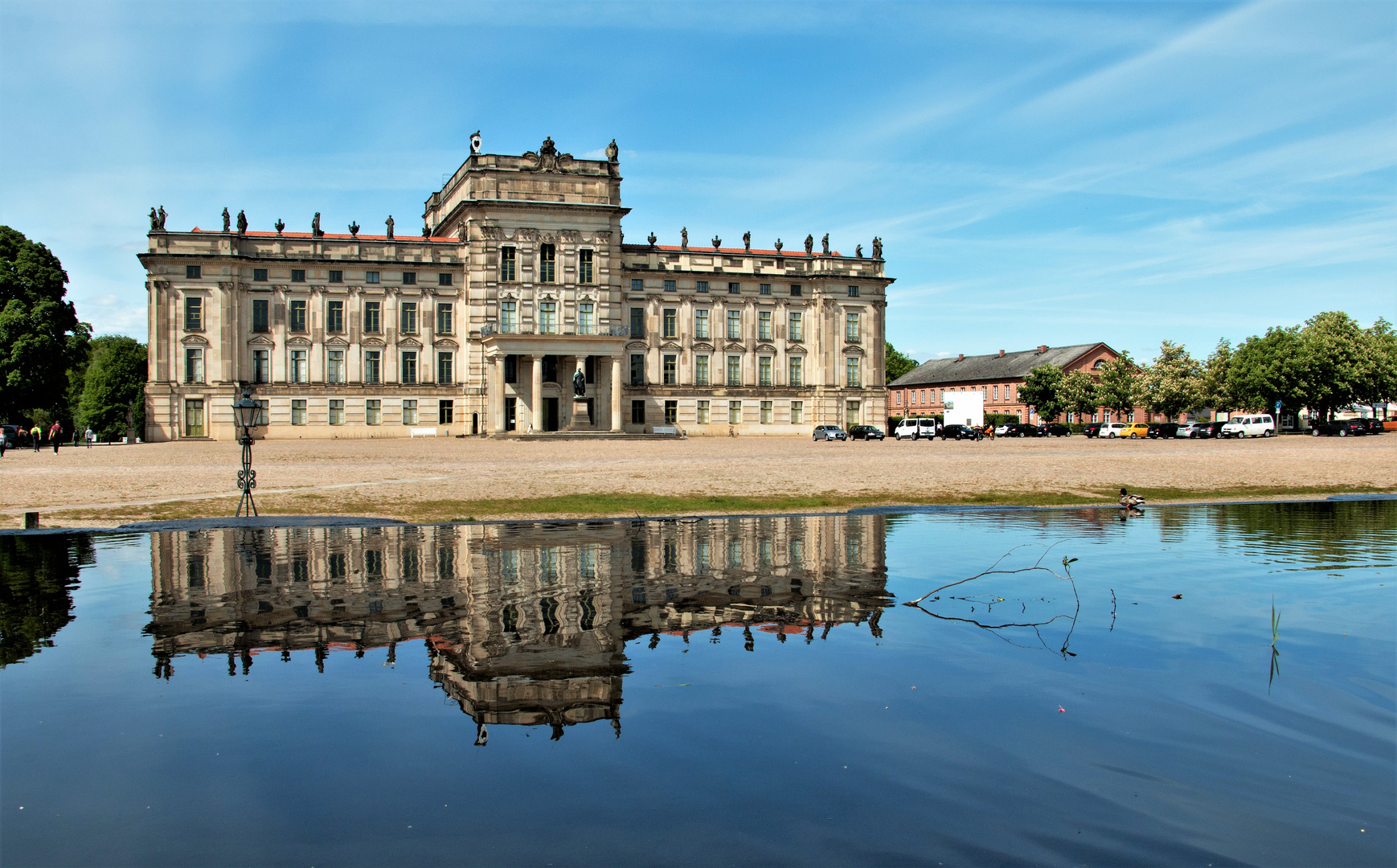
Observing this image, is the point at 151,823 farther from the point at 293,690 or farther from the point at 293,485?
the point at 293,485

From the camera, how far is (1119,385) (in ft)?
392

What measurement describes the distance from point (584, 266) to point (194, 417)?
30985 millimetres

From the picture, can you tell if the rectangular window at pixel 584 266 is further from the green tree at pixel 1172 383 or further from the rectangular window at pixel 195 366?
the green tree at pixel 1172 383

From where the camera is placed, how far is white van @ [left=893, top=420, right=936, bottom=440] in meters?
83.3

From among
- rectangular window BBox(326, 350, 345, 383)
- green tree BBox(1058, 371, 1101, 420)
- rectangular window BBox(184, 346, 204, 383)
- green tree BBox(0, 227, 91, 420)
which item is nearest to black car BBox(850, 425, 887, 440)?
rectangular window BBox(326, 350, 345, 383)

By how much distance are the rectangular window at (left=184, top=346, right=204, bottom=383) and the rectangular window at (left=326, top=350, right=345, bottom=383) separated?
8.66 meters

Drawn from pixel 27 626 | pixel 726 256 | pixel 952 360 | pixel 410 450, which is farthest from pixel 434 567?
pixel 952 360

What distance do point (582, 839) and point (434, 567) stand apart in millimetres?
9620

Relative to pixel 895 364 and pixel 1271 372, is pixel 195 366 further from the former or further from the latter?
pixel 895 364

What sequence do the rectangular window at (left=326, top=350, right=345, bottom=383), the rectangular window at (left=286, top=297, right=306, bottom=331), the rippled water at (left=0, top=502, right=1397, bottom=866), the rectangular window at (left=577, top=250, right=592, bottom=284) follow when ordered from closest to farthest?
the rippled water at (left=0, top=502, right=1397, bottom=866) < the rectangular window at (left=286, top=297, right=306, bottom=331) < the rectangular window at (left=326, top=350, right=345, bottom=383) < the rectangular window at (left=577, top=250, right=592, bottom=284)

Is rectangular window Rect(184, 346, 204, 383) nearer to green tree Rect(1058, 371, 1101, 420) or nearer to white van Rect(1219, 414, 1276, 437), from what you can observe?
white van Rect(1219, 414, 1276, 437)

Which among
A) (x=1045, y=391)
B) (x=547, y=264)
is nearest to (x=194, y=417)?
(x=547, y=264)

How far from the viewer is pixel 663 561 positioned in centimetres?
1559

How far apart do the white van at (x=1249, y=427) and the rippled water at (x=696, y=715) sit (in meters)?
74.6
